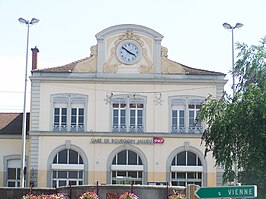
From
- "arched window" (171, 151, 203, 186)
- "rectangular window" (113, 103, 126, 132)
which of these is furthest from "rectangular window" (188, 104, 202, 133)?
"rectangular window" (113, 103, 126, 132)

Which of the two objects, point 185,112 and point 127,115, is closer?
point 127,115

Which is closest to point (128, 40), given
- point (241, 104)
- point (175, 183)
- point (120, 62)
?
point (120, 62)

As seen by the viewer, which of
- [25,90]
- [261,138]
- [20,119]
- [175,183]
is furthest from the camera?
[20,119]

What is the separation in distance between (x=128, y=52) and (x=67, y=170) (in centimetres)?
1019

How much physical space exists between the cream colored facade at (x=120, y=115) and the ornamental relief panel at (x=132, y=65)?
3.0 inches

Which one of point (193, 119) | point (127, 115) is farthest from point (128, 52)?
point (193, 119)

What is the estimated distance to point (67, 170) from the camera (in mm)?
48188

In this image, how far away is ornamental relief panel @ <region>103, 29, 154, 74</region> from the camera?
49062 mm

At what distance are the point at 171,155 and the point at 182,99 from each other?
440cm

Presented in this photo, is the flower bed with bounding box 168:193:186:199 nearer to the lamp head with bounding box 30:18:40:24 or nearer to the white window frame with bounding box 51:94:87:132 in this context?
the lamp head with bounding box 30:18:40:24

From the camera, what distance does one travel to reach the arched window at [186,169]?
158 feet

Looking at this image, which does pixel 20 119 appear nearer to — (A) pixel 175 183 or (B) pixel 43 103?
(B) pixel 43 103

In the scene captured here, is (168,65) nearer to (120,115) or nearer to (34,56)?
(120,115)

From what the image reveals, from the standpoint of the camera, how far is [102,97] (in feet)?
161
